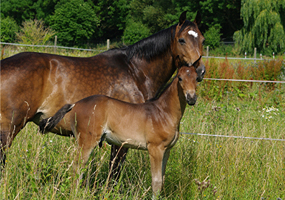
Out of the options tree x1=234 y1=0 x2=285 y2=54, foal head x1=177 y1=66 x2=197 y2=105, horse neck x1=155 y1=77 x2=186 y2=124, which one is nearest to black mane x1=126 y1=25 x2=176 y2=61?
horse neck x1=155 y1=77 x2=186 y2=124

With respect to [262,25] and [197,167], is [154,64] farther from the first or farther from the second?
[262,25]

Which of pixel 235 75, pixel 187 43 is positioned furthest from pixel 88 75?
pixel 235 75

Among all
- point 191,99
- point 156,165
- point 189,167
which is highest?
point 191,99

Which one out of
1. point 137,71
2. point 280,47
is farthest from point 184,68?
point 280,47

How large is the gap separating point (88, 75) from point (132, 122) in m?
0.88

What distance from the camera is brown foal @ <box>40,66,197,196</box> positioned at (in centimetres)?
302

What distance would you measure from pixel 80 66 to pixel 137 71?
0.72m

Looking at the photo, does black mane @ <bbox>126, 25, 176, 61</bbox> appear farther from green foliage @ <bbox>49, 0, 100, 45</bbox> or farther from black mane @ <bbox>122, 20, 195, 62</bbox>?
green foliage @ <bbox>49, 0, 100, 45</bbox>

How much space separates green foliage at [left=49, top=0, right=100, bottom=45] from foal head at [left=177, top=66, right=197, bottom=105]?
33.7 metres

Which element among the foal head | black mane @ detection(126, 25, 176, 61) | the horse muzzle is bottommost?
the horse muzzle

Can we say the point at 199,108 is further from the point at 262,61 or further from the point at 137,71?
the point at 262,61

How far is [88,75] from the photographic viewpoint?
3.57 meters

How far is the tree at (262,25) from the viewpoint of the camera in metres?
24.7

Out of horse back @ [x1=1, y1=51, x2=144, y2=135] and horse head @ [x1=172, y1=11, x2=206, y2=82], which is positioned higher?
horse head @ [x1=172, y1=11, x2=206, y2=82]
